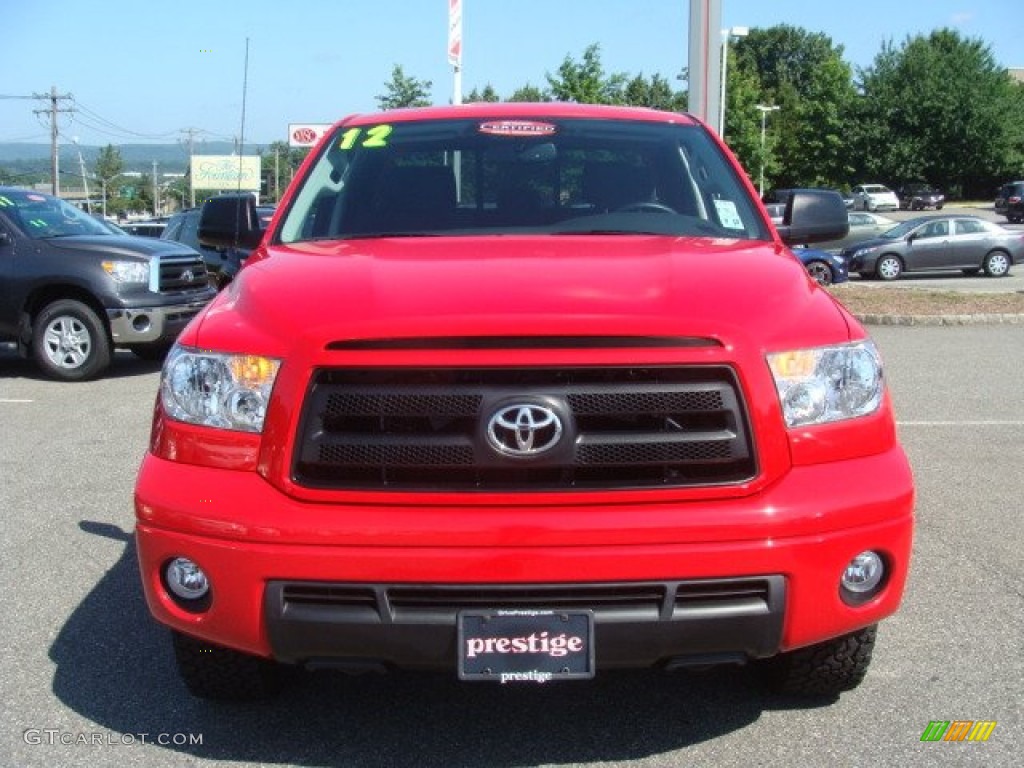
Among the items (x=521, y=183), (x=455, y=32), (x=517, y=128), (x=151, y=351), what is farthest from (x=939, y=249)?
(x=521, y=183)

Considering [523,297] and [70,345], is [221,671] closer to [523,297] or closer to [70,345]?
[523,297]

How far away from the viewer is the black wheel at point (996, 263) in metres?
25.9

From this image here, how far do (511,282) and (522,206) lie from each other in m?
1.17

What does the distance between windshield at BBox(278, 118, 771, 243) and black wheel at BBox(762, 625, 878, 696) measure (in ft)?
4.78

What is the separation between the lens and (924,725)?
132 inches

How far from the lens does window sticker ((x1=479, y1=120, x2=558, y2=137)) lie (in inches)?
180

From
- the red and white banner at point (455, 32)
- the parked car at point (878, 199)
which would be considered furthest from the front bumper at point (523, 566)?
the parked car at point (878, 199)

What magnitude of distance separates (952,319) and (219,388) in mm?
13407

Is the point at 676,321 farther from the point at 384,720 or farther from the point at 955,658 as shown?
the point at 955,658

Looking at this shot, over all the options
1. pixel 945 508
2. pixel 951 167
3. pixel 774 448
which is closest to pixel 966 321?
pixel 945 508

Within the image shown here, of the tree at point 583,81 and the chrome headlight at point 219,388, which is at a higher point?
the tree at point 583,81

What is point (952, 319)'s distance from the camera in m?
14.8

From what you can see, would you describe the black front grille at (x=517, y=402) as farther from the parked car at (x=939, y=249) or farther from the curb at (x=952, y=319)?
the parked car at (x=939, y=249)

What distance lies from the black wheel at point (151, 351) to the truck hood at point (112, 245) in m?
0.92
